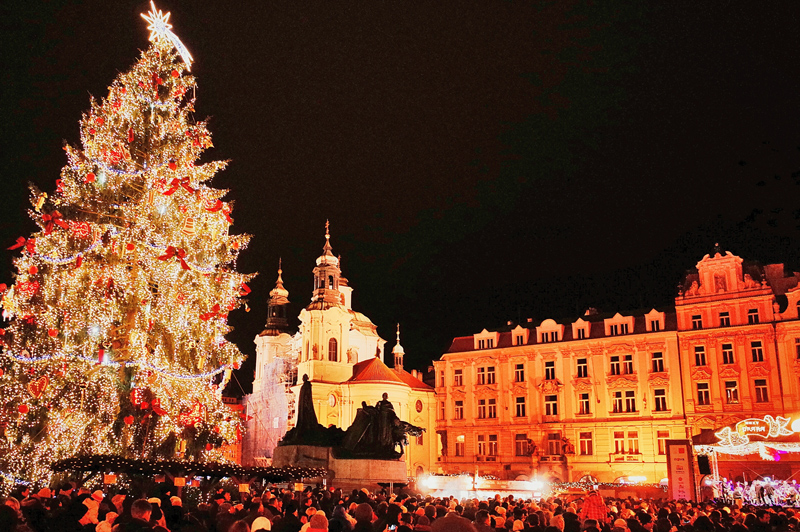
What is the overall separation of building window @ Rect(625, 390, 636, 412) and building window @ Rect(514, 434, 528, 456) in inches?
297

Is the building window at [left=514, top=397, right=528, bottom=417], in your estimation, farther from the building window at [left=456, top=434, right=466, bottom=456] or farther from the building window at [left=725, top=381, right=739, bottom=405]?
the building window at [left=725, top=381, right=739, bottom=405]

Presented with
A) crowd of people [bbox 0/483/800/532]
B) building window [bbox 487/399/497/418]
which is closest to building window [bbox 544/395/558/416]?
building window [bbox 487/399/497/418]

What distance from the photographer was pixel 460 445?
2157 inches

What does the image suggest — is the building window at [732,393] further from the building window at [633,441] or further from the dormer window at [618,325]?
the dormer window at [618,325]

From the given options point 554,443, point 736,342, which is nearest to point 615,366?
point 554,443

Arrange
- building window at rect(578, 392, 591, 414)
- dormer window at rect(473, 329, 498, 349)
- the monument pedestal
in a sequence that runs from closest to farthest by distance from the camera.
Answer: the monument pedestal
building window at rect(578, 392, 591, 414)
dormer window at rect(473, 329, 498, 349)

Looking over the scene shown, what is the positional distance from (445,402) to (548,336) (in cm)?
976

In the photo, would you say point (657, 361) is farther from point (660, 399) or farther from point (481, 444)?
point (481, 444)

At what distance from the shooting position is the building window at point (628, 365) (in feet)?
162

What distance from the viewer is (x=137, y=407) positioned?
21000 millimetres

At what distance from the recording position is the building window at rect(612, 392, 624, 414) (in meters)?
49.3

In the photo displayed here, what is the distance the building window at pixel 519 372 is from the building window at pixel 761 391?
15647mm

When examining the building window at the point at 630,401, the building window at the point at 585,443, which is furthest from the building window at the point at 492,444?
the building window at the point at 630,401

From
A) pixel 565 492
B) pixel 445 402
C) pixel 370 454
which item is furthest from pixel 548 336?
pixel 370 454
